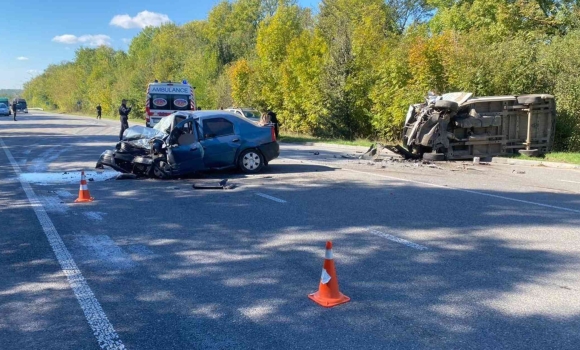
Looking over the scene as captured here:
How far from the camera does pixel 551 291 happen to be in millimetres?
4883

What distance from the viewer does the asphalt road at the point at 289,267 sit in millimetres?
4086

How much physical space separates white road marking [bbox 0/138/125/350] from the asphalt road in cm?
2

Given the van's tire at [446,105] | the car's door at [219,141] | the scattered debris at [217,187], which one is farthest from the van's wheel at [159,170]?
the van's tire at [446,105]

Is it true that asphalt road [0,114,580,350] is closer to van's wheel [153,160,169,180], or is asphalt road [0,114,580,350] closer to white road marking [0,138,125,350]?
white road marking [0,138,125,350]

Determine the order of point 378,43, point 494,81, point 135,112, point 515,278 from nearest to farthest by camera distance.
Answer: point 515,278 → point 494,81 → point 378,43 → point 135,112

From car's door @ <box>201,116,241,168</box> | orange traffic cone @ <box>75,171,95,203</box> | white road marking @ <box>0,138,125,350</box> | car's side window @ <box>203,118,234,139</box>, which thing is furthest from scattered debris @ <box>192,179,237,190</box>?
white road marking @ <box>0,138,125,350</box>

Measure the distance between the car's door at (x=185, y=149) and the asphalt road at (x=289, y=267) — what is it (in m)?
1.28

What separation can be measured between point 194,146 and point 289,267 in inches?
281

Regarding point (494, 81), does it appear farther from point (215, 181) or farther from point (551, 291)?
point (551, 291)

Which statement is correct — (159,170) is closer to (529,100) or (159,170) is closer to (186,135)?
(186,135)

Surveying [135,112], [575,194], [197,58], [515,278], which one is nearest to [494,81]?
[575,194]

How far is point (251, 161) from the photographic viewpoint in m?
13.2

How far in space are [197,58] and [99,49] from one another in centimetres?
7153

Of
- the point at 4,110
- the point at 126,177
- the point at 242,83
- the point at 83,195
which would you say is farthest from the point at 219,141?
the point at 4,110
